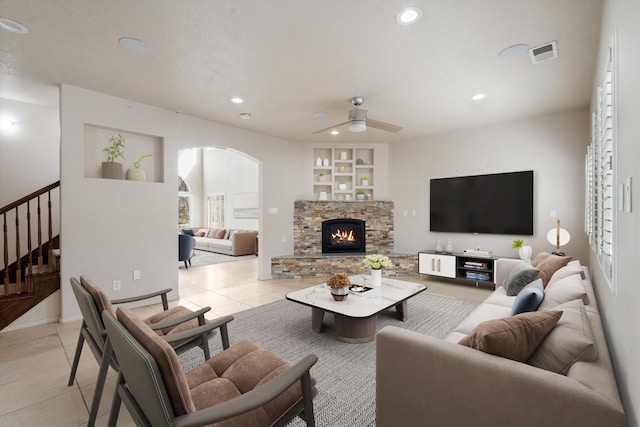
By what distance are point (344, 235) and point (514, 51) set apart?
426 centimetres

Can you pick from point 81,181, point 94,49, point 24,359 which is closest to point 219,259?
point 81,181

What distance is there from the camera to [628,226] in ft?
3.62

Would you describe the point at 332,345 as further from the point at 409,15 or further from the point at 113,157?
the point at 113,157

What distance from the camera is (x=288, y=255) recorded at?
5820mm

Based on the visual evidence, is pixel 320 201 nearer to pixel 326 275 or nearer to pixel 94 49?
pixel 326 275

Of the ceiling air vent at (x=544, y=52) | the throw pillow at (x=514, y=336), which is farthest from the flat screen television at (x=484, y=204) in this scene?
the throw pillow at (x=514, y=336)

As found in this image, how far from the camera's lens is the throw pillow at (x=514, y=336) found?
4.28ft

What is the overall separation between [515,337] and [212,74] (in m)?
3.26

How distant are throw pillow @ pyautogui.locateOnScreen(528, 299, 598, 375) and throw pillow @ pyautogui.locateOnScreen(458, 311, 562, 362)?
0.09 ft

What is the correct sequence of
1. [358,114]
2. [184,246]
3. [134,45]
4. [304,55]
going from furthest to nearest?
[184,246], [358,114], [304,55], [134,45]

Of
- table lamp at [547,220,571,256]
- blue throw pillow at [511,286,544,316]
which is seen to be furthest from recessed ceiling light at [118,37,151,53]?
table lamp at [547,220,571,256]

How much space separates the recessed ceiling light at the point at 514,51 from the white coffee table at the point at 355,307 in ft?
7.97

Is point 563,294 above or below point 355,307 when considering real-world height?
above

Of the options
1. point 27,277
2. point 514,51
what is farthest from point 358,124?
point 27,277
